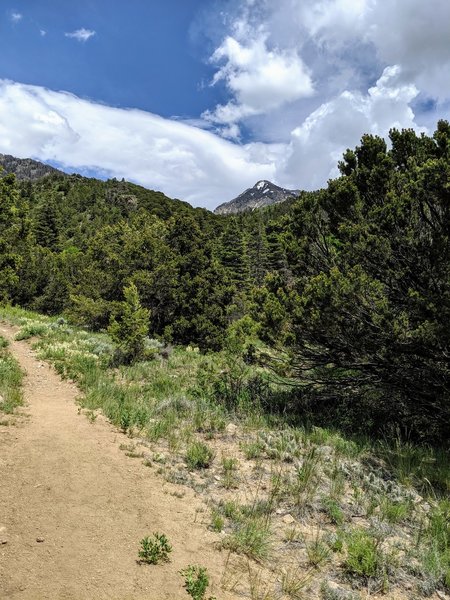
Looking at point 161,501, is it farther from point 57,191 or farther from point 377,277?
point 57,191

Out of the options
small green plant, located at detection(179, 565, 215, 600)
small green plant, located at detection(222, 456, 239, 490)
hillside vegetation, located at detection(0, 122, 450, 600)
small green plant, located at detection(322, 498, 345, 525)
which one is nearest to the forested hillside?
hillside vegetation, located at detection(0, 122, 450, 600)

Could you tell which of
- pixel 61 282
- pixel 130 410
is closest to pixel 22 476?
pixel 130 410

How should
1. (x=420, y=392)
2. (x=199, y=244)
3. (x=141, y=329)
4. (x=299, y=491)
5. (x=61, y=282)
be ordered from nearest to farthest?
(x=299, y=491), (x=420, y=392), (x=141, y=329), (x=199, y=244), (x=61, y=282)

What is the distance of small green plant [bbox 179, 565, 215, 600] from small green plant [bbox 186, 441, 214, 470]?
2.42 m

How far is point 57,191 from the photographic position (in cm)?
9744

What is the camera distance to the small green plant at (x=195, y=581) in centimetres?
Answer: 346

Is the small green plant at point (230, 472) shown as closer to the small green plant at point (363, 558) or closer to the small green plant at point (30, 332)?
the small green plant at point (363, 558)

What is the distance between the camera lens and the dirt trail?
3445 mm

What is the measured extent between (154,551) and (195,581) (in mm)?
477

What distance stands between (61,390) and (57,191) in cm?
9885

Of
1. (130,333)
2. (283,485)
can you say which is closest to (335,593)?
(283,485)

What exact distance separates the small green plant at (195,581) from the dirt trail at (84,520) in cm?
7

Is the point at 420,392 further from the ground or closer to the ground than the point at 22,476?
further from the ground

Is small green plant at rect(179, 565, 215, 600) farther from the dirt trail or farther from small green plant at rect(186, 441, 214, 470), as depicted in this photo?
small green plant at rect(186, 441, 214, 470)
